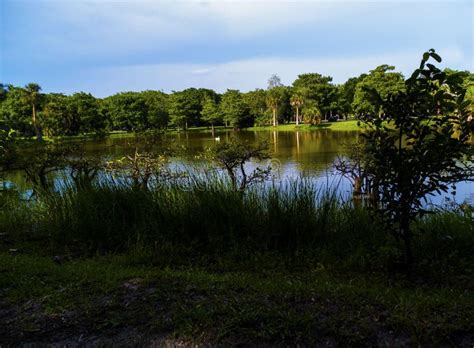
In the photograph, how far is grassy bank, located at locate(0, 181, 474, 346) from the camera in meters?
2.46

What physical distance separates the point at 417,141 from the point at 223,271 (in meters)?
2.07

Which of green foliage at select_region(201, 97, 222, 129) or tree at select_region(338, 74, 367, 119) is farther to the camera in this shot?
green foliage at select_region(201, 97, 222, 129)

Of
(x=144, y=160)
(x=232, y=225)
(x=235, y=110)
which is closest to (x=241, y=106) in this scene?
(x=235, y=110)

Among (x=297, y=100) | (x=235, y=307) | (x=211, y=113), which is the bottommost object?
(x=235, y=307)

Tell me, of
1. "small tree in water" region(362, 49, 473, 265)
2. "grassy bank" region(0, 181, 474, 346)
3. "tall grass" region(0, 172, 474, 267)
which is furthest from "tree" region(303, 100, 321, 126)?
"small tree in water" region(362, 49, 473, 265)

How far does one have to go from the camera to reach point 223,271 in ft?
12.6

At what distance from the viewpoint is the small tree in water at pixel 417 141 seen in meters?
3.24

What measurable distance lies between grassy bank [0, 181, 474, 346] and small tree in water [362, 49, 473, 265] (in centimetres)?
60

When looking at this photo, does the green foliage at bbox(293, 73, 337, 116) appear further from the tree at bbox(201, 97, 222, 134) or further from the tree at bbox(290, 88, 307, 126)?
the tree at bbox(201, 97, 222, 134)

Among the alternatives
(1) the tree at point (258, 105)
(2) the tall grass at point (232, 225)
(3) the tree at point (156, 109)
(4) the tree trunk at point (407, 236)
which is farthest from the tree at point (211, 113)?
(4) the tree trunk at point (407, 236)

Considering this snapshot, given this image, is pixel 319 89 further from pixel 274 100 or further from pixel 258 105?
pixel 258 105

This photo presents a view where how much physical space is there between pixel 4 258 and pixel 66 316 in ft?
5.92

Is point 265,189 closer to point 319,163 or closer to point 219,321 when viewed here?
point 219,321

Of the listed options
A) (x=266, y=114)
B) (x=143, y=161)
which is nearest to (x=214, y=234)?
(x=143, y=161)
